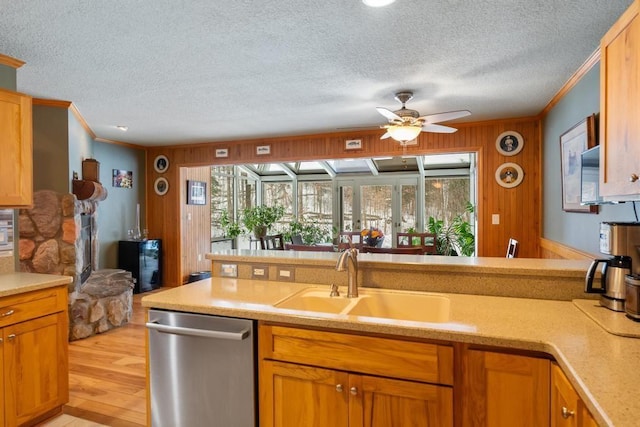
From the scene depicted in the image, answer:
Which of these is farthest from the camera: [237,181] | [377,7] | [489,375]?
[237,181]

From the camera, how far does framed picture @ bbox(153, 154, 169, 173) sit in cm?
624

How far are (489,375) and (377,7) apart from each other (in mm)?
1775

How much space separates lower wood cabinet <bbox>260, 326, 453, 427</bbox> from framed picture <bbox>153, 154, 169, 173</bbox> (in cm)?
525

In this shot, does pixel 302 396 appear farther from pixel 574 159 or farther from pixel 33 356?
pixel 574 159

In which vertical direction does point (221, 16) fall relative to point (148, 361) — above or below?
above

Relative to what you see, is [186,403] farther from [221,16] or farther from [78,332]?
[78,332]

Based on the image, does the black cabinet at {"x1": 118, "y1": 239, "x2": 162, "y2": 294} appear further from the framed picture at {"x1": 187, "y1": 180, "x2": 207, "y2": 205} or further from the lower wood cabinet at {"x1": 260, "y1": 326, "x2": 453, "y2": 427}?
the lower wood cabinet at {"x1": 260, "y1": 326, "x2": 453, "y2": 427}

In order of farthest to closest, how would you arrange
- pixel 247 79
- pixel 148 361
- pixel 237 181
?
1. pixel 237 181
2. pixel 247 79
3. pixel 148 361

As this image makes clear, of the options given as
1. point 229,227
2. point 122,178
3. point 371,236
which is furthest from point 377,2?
point 229,227

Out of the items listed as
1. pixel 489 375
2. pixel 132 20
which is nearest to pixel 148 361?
pixel 489 375

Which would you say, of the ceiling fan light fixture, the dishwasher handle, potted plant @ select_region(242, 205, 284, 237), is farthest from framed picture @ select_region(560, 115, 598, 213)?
potted plant @ select_region(242, 205, 284, 237)

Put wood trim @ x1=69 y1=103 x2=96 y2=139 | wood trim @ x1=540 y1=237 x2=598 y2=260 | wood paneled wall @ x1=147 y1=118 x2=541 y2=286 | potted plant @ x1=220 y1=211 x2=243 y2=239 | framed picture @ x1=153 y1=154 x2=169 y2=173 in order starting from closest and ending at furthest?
wood trim @ x1=540 y1=237 x2=598 y2=260 → wood trim @ x1=69 y1=103 x2=96 y2=139 → wood paneled wall @ x1=147 y1=118 x2=541 y2=286 → framed picture @ x1=153 y1=154 x2=169 y2=173 → potted plant @ x1=220 y1=211 x2=243 y2=239

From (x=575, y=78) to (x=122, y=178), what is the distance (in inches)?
228

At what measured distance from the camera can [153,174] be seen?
6.32 m
